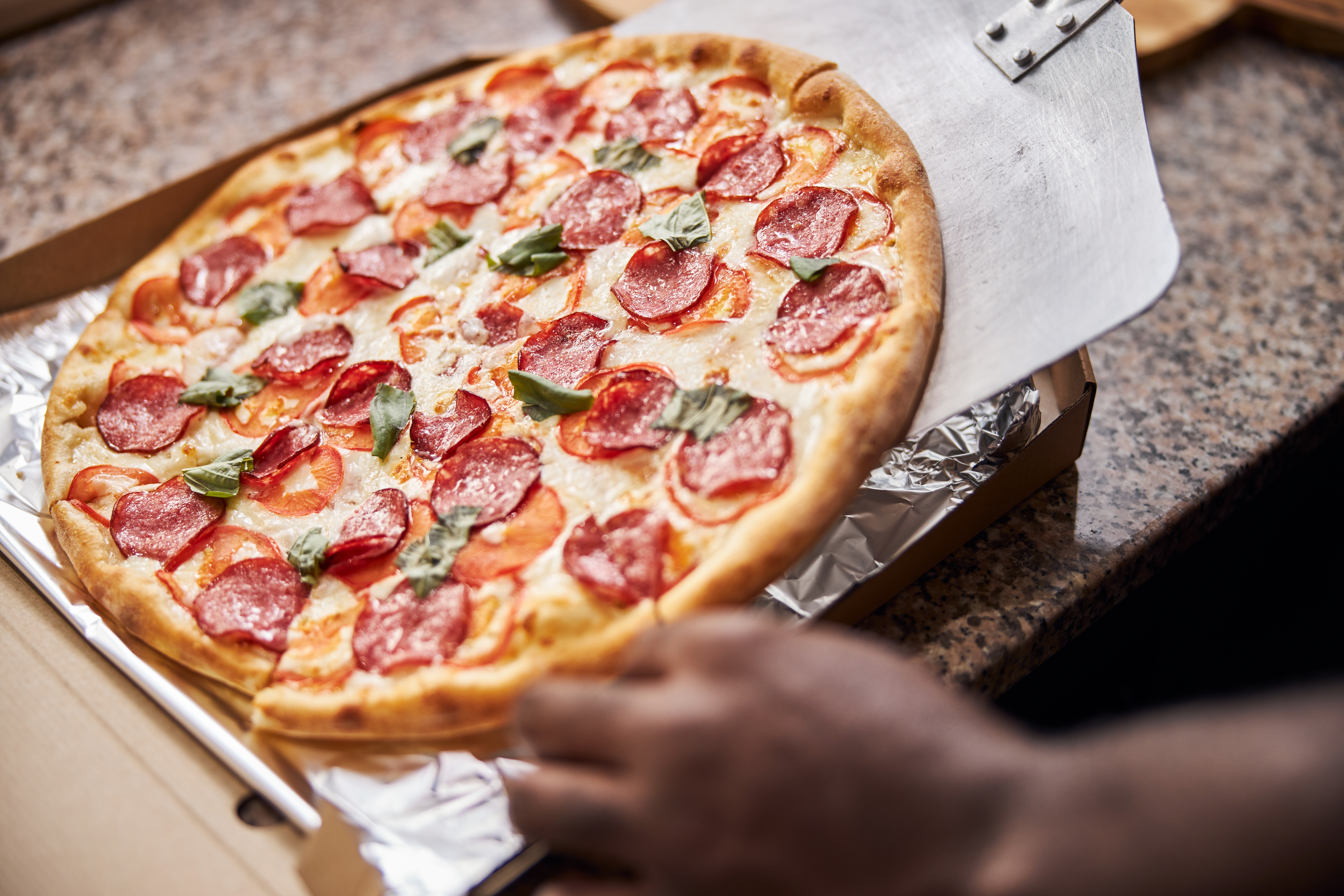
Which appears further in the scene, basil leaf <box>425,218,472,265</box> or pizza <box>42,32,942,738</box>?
basil leaf <box>425,218,472,265</box>

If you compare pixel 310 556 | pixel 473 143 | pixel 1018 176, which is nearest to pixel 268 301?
pixel 473 143

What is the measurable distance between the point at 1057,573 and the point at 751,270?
0.93 metres

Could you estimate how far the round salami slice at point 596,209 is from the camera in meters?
2.29

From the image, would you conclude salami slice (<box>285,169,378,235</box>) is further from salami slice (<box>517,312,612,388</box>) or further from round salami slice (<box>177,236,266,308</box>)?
salami slice (<box>517,312,612,388</box>)

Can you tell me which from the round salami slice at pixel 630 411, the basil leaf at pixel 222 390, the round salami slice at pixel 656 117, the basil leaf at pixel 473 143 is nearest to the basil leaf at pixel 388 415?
the basil leaf at pixel 222 390

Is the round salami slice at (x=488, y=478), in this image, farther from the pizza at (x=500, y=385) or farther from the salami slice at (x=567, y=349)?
the salami slice at (x=567, y=349)

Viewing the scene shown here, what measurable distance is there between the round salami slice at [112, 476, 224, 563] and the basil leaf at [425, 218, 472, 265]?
2.70 feet

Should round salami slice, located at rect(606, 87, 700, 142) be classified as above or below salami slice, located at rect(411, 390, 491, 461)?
above

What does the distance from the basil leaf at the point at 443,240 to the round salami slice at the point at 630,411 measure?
758mm

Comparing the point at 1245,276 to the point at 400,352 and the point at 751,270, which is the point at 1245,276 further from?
the point at 400,352

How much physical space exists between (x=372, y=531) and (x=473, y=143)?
1.28 metres

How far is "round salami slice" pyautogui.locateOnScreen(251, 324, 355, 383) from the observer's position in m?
2.27

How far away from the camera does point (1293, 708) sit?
0.91 metres

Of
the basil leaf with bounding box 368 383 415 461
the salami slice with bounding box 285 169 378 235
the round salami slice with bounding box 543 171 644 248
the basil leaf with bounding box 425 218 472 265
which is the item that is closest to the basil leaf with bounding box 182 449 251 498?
the basil leaf with bounding box 368 383 415 461
